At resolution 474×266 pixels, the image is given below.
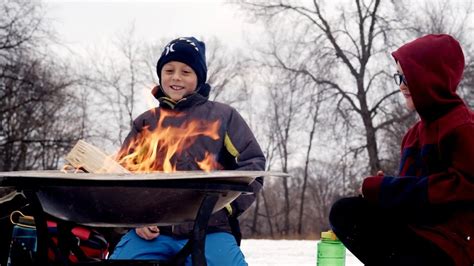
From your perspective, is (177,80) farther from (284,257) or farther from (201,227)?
(284,257)

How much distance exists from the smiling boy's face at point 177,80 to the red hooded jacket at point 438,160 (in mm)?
924

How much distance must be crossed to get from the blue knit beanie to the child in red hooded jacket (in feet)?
2.89

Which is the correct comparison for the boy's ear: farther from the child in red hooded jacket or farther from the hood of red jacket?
the hood of red jacket

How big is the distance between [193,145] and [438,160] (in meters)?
1.01

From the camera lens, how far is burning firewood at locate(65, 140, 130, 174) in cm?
213

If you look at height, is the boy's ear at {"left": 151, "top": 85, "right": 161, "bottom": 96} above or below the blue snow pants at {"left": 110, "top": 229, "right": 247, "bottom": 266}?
above

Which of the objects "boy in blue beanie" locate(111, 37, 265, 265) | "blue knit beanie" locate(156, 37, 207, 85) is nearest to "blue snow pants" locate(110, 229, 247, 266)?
"boy in blue beanie" locate(111, 37, 265, 265)

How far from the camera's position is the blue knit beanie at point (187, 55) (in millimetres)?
2617

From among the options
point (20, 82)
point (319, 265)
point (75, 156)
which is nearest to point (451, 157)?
point (75, 156)

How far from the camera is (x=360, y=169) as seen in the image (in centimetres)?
2033

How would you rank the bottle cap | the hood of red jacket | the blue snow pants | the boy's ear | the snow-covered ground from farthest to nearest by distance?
the snow-covered ground
the bottle cap
the boy's ear
the blue snow pants
the hood of red jacket

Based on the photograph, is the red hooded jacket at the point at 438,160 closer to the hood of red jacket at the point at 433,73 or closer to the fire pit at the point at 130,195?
the hood of red jacket at the point at 433,73

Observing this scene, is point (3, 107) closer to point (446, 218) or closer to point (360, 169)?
point (360, 169)

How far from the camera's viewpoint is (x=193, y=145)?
253cm
